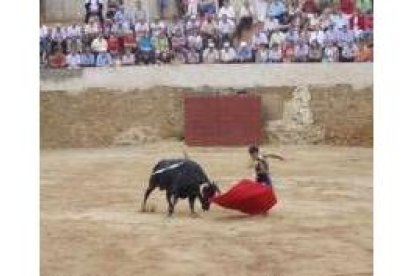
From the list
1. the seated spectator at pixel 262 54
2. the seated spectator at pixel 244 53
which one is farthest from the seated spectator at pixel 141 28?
the seated spectator at pixel 262 54

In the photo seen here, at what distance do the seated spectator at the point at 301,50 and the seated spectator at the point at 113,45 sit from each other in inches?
42.8

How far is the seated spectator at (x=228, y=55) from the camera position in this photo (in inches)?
205

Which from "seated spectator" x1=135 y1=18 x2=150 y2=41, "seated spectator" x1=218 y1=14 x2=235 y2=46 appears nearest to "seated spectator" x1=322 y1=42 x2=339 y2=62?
"seated spectator" x1=218 y1=14 x2=235 y2=46

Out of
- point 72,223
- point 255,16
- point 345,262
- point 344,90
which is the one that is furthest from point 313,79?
point 72,223

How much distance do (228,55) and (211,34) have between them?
170mm

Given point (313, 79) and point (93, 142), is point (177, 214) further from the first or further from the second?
point (313, 79)

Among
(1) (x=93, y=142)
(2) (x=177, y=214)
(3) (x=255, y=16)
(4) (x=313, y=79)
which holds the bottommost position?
(2) (x=177, y=214)

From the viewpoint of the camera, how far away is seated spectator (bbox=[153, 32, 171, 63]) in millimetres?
5242

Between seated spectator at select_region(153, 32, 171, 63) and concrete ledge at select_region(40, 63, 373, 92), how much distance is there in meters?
0.05

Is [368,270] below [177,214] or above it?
below

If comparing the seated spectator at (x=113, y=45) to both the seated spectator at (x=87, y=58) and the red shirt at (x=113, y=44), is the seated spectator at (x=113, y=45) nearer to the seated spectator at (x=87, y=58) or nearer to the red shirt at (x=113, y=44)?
the red shirt at (x=113, y=44)
